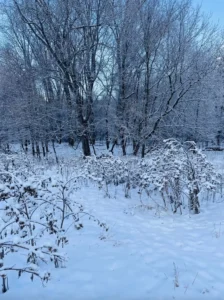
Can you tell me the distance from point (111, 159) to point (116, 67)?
322 inches

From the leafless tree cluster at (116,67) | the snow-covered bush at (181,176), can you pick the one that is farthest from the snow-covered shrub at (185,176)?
the leafless tree cluster at (116,67)

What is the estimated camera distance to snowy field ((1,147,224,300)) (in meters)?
2.60

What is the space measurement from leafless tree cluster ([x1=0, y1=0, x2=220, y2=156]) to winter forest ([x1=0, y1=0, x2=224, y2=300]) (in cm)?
6

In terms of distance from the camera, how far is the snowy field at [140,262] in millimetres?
2596

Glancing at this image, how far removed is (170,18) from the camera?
1247 centimetres

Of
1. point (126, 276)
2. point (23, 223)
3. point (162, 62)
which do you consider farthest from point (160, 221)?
point (162, 62)

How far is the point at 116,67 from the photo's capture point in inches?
565

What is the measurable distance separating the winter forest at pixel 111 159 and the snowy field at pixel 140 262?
0.02m

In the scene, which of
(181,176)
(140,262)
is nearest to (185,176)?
(181,176)

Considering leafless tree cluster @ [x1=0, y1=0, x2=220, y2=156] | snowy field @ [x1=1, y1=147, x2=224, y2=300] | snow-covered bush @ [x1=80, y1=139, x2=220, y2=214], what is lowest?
snowy field @ [x1=1, y1=147, x2=224, y2=300]

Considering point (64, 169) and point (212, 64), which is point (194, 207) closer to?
point (64, 169)

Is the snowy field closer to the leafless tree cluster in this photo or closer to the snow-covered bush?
the snow-covered bush

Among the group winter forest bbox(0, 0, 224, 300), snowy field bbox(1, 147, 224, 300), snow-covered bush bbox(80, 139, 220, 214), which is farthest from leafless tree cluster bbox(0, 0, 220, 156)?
snowy field bbox(1, 147, 224, 300)

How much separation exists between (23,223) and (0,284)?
69cm
